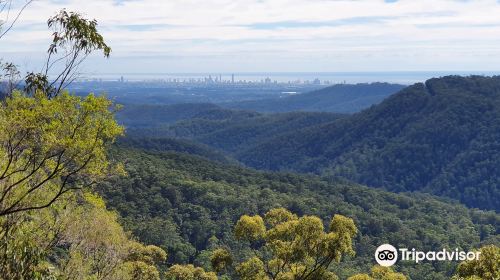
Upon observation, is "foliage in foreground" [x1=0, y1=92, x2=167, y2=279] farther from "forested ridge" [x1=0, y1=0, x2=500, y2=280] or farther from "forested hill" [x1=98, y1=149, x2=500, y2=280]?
"forested hill" [x1=98, y1=149, x2=500, y2=280]

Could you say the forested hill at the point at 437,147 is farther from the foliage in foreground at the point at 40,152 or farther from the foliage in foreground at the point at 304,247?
the foliage in foreground at the point at 40,152

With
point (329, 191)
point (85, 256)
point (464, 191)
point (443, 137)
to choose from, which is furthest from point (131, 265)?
point (443, 137)

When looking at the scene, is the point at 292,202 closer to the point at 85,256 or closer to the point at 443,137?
the point at 85,256

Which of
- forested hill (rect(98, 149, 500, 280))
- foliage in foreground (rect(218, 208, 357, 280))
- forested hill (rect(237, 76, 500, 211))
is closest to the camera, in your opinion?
foliage in foreground (rect(218, 208, 357, 280))

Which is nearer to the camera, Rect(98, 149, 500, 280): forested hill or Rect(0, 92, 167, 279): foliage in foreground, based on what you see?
Rect(0, 92, 167, 279): foliage in foreground

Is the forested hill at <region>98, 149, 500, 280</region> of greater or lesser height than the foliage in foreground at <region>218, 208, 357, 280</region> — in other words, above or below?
below

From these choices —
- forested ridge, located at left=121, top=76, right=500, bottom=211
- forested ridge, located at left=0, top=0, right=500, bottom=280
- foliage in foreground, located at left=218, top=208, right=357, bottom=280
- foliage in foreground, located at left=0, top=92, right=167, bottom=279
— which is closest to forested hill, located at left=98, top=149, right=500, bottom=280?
forested ridge, located at left=0, top=0, right=500, bottom=280

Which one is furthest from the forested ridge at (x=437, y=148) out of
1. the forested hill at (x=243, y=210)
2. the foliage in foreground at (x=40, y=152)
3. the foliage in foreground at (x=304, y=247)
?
the foliage in foreground at (x=40, y=152)

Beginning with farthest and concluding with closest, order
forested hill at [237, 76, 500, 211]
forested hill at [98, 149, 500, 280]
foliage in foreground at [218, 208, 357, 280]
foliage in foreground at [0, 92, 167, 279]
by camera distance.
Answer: forested hill at [237, 76, 500, 211], forested hill at [98, 149, 500, 280], foliage in foreground at [218, 208, 357, 280], foliage in foreground at [0, 92, 167, 279]
